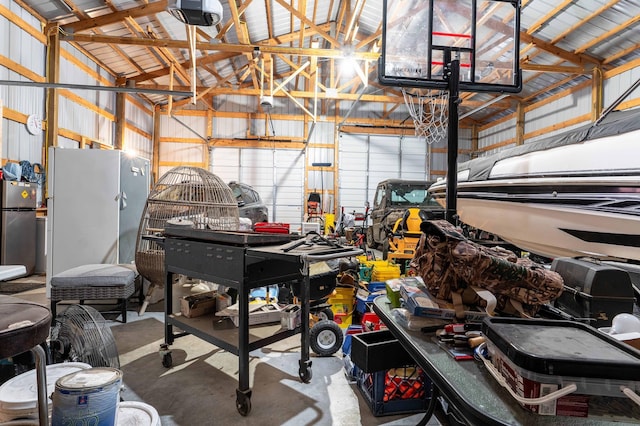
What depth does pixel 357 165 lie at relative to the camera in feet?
43.7

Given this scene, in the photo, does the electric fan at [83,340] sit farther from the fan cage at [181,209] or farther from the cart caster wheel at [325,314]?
the cart caster wheel at [325,314]

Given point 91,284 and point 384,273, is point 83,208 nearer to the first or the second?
point 91,284

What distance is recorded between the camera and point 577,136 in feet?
7.82

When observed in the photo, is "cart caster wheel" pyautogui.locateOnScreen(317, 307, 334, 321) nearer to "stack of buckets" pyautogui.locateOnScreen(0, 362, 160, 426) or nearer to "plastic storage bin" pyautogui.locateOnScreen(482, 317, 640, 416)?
"stack of buckets" pyautogui.locateOnScreen(0, 362, 160, 426)

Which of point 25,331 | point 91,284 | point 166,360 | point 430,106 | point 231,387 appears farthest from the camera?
point 430,106

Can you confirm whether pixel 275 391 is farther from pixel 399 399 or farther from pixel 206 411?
pixel 399 399

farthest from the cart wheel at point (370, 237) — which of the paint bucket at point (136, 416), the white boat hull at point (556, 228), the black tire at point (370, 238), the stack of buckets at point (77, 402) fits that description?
the stack of buckets at point (77, 402)

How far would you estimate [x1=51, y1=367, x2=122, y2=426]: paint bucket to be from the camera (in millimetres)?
1331

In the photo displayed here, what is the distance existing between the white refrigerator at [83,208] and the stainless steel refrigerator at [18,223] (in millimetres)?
1746

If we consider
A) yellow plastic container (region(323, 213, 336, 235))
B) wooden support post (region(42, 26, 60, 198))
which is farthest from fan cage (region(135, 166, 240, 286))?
yellow plastic container (region(323, 213, 336, 235))

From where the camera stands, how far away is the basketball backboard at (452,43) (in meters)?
2.52

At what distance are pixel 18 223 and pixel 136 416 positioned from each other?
5559 mm

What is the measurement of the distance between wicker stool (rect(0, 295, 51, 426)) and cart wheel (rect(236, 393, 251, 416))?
1.08m

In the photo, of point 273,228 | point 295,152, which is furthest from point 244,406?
point 295,152
